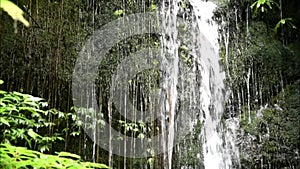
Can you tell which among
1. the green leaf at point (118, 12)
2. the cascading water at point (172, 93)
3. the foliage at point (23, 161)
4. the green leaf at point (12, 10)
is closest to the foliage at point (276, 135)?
the cascading water at point (172, 93)

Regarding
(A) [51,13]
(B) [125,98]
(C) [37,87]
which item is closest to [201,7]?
(B) [125,98]

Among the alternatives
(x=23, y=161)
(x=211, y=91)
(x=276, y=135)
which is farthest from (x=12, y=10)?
(x=211, y=91)

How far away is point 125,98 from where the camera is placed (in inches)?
206

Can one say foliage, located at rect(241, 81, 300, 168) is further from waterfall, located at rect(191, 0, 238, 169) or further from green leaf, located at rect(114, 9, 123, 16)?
green leaf, located at rect(114, 9, 123, 16)

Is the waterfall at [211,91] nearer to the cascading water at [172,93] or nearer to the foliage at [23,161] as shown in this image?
the cascading water at [172,93]

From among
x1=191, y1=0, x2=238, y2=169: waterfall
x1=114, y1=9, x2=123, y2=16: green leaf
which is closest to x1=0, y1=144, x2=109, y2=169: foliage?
x1=114, y1=9, x2=123, y2=16: green leaf

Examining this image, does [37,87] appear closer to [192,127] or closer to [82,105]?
[82,105]

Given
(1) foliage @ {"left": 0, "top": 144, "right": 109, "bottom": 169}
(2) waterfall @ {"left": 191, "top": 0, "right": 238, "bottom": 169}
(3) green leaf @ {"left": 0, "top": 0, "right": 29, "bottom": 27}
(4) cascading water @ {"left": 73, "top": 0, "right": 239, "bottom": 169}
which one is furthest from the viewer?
(2) waterfall @ {"left": 191, "top": 0, "right": 238, "bottom": 169}

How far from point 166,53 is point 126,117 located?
1090 mm

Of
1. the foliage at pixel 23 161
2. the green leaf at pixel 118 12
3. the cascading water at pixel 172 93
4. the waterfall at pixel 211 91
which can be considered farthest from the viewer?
the waterfall at pixel 211 91

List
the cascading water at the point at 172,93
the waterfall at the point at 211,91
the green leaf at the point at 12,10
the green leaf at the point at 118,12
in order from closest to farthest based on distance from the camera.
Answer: the green leaf at the point at 12,10 < the green leaf at the point at 118,12 < the cascading water at the point at 172,93 < the waterfall at the point at 211,91

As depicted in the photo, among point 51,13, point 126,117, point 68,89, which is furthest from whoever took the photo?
point 126,117

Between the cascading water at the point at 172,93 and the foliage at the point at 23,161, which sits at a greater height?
the cascading water at the point at 172,93

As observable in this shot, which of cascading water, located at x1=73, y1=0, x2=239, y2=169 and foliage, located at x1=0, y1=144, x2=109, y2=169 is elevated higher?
cascading water, located at x1=73, y1=0, x2=239, y2=169
